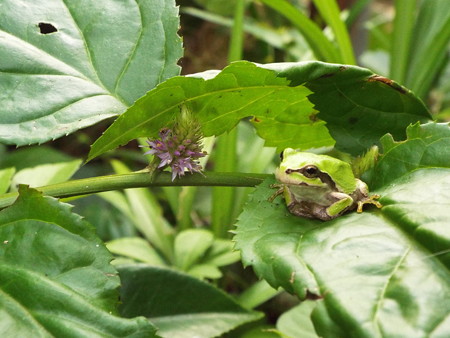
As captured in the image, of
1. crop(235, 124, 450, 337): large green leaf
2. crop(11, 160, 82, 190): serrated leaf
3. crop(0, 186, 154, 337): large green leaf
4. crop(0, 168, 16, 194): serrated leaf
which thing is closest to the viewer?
crop(235, 124, 450, 337): large green leaf

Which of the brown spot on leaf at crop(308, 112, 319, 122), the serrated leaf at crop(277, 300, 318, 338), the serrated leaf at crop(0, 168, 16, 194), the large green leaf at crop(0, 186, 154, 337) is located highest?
the brown spot on leaf at crop(308, 112, 319, 122)

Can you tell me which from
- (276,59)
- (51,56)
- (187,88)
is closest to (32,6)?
(51,56)

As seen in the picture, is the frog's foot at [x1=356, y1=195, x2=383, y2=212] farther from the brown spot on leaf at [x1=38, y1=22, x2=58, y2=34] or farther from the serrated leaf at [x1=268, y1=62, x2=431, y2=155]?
the brown spot on leaf at [x1=38, y1=22, x2=58, y2=34]

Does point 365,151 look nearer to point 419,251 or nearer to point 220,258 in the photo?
point 419,251

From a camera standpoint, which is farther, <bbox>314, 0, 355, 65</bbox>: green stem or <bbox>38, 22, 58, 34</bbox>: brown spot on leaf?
<bbox>314, 0, 355, 65</bbox>: green stem

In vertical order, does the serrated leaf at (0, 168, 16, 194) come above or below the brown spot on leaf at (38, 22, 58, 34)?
below

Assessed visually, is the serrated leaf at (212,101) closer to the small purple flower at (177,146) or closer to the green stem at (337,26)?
the small purple flower at (177,146)

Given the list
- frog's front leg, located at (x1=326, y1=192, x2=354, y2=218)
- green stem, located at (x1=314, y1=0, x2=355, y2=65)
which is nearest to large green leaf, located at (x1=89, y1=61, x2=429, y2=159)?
frog's front leg, located at (x1=326, y1=192, x2=354, y2=218)
